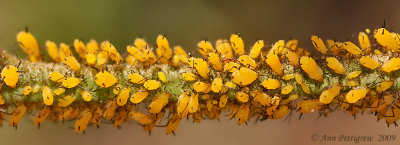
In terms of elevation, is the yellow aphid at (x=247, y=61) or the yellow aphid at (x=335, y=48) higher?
the yellow aphid at (x=335, y=48)

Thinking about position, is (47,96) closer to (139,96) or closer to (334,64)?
(139,96)

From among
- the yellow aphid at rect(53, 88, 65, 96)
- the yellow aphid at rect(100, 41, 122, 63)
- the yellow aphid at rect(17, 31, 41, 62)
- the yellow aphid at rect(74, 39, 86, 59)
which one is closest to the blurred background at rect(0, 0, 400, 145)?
the yellow aphid at rect(17, 31, 41, 62)

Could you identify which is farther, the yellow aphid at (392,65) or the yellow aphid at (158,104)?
the yellow aphid at (158,104)

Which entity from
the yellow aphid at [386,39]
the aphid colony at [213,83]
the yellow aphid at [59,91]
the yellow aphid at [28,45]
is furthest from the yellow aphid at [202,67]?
the yellow aphid at [28,45]

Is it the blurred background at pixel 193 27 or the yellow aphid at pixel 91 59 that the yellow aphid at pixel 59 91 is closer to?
the yellow aphid at pixel 91 59

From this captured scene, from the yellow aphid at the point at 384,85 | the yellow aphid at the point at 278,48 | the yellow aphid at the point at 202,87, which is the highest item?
the yellow aphid at the point at 278,48

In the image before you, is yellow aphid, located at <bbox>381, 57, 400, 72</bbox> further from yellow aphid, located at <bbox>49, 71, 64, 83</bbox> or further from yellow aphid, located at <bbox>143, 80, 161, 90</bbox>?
yellow aphid, located at <bbox>49, 71, 64, 83</bbox>
